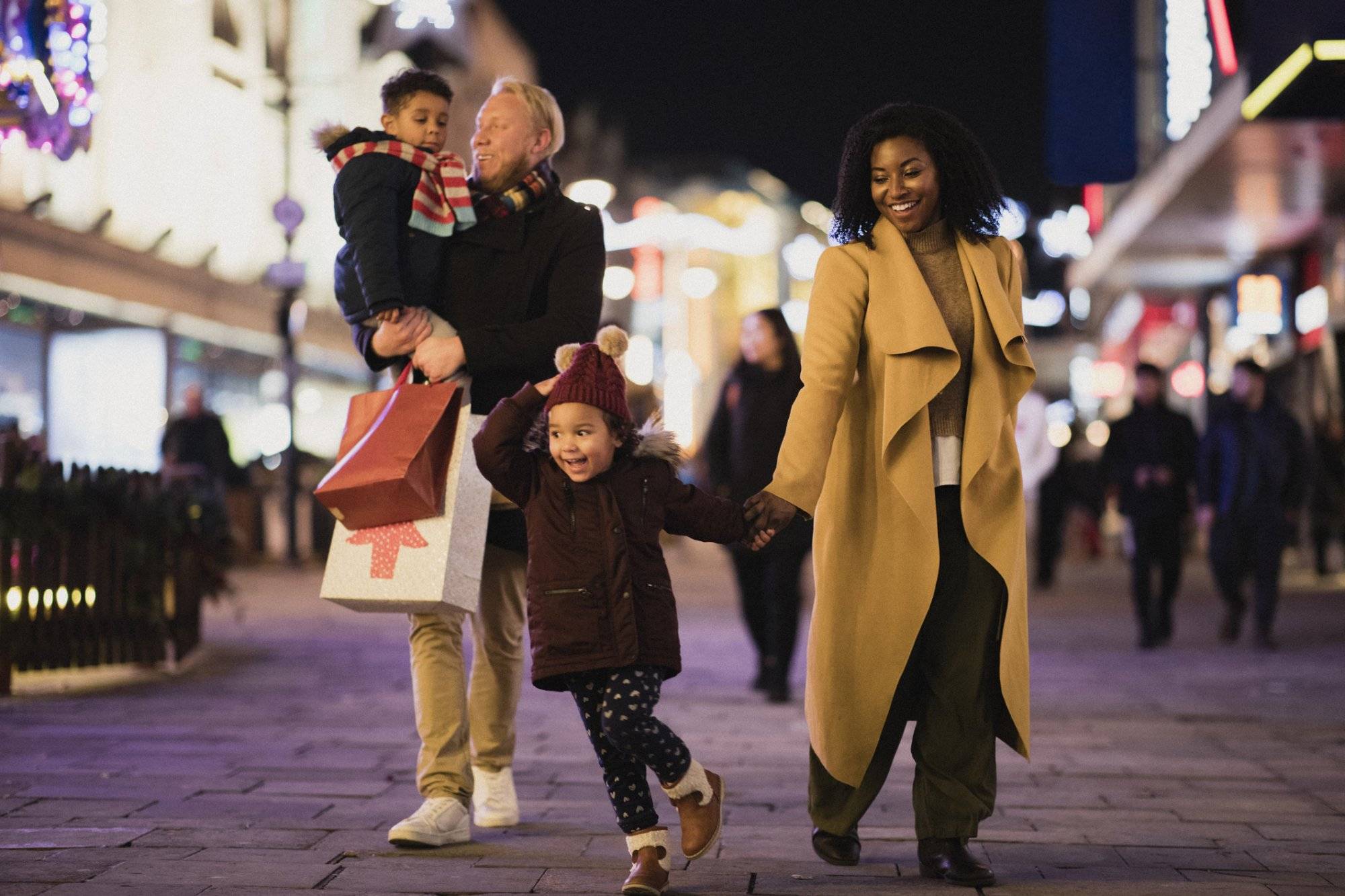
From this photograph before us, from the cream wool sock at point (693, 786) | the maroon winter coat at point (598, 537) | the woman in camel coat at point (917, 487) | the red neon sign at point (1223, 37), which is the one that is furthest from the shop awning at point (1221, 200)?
the cream wool sock at point (693, 786)

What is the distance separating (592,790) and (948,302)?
7.14ft

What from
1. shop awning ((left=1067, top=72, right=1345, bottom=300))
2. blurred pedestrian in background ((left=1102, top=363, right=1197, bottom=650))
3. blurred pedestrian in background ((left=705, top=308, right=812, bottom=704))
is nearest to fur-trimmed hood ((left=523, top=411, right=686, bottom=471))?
blurred pedestrian in background ((left=705, top=308, right=812, bottom=704))

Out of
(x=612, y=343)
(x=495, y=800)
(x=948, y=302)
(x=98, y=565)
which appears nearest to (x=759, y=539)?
(x=612, y=343)

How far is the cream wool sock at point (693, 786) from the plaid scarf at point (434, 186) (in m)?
1.69

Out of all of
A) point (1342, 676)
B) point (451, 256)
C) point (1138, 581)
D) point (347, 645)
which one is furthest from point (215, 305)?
point (451, 256)

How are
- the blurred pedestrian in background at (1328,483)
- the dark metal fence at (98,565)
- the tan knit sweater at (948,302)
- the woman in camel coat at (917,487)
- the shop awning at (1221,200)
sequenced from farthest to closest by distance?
the blurred pedestrian in background at (1328,483)
the shop awning at (1221,200)
the dark metal fence at (98,565)
the tan knit sweater at (948,302)
the woman in camel coat at (917,487)

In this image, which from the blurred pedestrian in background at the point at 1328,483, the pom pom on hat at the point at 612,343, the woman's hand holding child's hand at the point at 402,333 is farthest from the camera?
the blurred pedestrian in background at the point at 1328,483

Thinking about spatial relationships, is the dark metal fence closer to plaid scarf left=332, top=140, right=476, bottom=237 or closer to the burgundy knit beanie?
plaid scarf left=332, top=140, right=476, bottom=237

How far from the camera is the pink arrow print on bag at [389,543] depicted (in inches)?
168

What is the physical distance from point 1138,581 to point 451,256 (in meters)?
7.29

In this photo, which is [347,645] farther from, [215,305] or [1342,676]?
[215,305]

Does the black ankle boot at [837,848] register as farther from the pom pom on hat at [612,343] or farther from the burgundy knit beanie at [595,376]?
the pom pom on hat at [612,343]

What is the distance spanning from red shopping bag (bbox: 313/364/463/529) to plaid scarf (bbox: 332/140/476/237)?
1.59ft

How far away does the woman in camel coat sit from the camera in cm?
419
